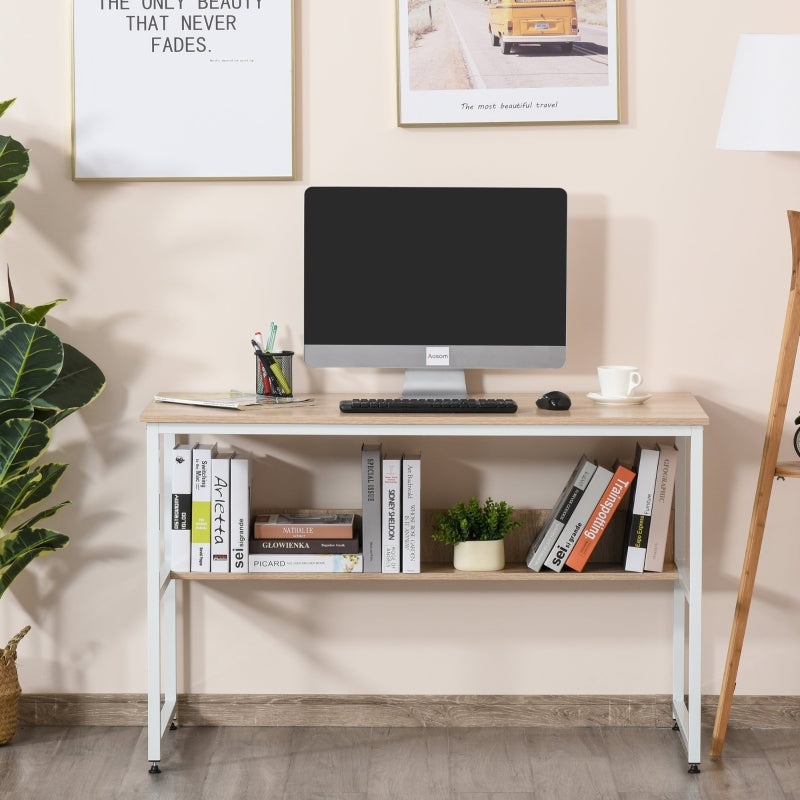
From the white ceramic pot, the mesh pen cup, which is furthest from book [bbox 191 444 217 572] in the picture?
the white ceramic pot

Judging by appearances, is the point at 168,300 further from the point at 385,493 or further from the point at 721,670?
the point at 721,670

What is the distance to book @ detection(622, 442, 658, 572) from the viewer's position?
2.44 m

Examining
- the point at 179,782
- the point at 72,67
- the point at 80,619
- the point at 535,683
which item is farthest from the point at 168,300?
the point at 535,683

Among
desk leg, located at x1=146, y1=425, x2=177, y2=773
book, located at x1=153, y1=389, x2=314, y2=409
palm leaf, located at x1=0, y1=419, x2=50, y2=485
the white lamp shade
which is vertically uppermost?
the white lamp shade

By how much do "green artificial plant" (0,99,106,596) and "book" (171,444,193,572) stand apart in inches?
11.2

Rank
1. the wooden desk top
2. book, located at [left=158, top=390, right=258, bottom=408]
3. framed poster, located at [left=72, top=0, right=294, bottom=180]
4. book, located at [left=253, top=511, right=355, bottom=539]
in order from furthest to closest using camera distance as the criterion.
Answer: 1. framed poster, located at [left=72, top=0, right=294, bottom=180]
2. book, located at [left=253, top=511, right=355, bottom=539]
3. book, located at [left=158, top=390, right=258, bottom=408]
4. the wooden desk top

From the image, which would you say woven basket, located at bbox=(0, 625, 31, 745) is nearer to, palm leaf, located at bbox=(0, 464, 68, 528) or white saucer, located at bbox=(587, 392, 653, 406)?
palm leaf, located at bbox=(0, 464, 68, 528)

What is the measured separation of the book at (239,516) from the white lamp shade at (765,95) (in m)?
1.37

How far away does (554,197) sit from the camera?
2.46m

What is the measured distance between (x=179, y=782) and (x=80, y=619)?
587 mm

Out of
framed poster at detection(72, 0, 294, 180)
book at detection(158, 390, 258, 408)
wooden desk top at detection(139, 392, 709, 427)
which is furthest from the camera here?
framed poster at detection(72, 0, 294, 180)

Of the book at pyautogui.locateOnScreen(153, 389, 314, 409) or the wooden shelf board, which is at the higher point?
the book at pyautogui.locateOnScreen(153, 389, 314, 409)

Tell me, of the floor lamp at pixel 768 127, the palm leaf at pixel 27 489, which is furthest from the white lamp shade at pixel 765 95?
the palm leaf at pixel 27 489

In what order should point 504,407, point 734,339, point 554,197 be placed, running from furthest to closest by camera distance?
point 734,339
point 554,197
point 504,407
